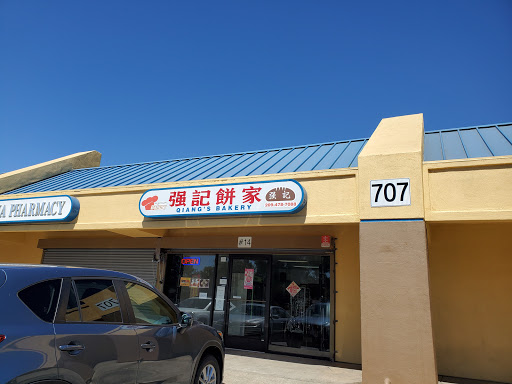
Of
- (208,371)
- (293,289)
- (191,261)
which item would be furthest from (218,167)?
(208,371)

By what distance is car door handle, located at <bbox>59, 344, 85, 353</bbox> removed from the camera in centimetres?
310

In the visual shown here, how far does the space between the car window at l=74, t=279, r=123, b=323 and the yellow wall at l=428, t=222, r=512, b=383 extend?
703cm

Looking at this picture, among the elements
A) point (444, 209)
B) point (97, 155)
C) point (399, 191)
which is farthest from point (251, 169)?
point (97, 155)

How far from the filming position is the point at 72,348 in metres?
3.17

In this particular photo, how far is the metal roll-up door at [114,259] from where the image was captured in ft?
39.3

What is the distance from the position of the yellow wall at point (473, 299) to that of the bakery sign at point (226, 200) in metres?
3.51

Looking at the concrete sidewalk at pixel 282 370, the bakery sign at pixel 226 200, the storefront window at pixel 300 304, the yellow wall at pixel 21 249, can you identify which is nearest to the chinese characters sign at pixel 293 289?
the storefront window at pixel 300 304

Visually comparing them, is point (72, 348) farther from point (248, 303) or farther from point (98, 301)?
point (248, 303)

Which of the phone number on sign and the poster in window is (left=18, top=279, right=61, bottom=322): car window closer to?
the phone number on sign

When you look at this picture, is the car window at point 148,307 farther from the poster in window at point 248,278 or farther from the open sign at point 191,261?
the open sign at point 191,261

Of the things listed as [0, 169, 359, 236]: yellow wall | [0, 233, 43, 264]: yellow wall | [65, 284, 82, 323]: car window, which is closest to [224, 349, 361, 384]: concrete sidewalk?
[0, 169, 359, 236]: yellow wall

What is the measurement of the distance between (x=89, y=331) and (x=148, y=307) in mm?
1072

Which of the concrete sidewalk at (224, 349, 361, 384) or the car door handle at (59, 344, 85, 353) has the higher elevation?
the car door handle at (59, 344, 85, 353)

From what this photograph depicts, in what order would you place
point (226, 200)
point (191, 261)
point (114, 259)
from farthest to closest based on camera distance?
point (114, 259) → point (191, 261) → point (226, 200)
